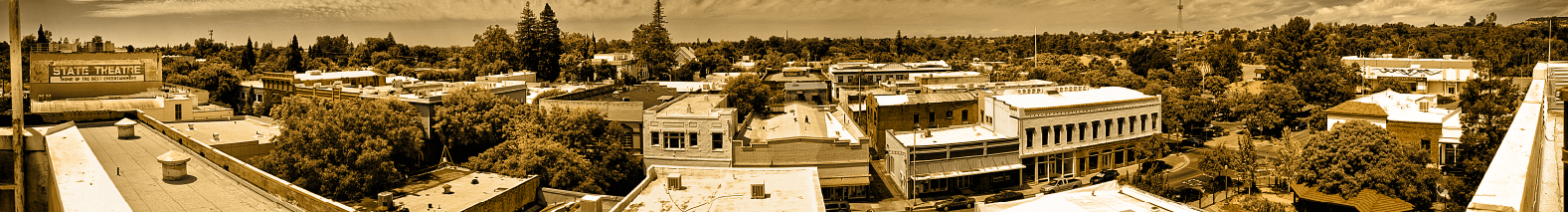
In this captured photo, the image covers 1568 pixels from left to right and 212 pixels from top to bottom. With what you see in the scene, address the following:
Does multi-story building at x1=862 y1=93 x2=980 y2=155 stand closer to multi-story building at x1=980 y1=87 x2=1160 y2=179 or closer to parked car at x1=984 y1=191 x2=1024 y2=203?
multi-story building at x1=980 y1=87 x2=1160 y2=179

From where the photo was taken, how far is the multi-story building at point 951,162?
33.9 m

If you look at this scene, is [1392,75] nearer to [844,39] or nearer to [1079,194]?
[1079,194]

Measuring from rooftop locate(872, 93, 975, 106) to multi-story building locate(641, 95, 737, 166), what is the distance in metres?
10.2

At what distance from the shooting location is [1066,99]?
40.2 metres

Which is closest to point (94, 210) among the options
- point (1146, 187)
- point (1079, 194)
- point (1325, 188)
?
point (1079, 194)

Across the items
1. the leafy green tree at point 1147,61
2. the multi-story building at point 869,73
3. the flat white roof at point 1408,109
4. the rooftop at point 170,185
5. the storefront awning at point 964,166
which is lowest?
the storefront awning at point 964,166

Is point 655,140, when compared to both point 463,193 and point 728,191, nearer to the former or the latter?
point 463,193

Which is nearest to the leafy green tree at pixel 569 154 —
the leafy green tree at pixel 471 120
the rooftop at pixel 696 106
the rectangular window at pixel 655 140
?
the rectangular window at pixel 655 140

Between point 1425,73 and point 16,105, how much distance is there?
79.2m

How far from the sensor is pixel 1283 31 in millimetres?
73188

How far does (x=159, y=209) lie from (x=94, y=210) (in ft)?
19.2

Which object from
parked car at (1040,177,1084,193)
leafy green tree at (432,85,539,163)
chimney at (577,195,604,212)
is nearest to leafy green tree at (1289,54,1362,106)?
parked car at (1040,177,1084,193)

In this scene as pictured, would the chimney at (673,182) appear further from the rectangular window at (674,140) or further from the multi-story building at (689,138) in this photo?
the rectangular window at (674,140)

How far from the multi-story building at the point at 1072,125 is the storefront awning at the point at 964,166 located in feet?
2.61
